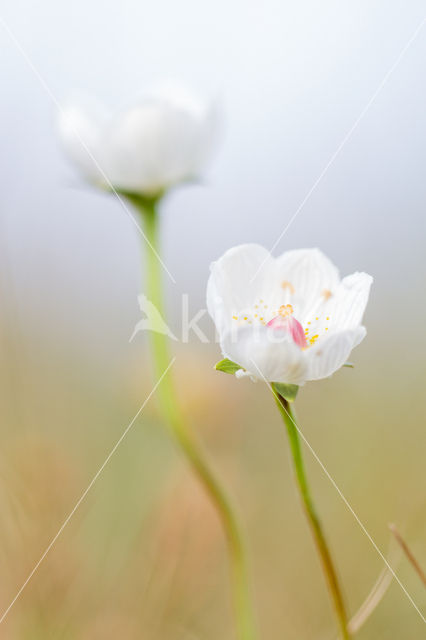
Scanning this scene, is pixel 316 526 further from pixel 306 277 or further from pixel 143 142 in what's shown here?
pixel 143 142

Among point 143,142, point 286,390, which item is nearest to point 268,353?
point 286,390

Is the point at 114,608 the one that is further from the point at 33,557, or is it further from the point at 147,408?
the point at 147,408

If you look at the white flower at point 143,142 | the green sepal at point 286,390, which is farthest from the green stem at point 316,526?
the white flower at point 143,142

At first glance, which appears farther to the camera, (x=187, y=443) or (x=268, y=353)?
(x=187, y=443)

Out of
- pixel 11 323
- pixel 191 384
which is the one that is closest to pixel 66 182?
pixel 11 323

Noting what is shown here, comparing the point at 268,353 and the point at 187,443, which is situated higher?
the point at 268,353

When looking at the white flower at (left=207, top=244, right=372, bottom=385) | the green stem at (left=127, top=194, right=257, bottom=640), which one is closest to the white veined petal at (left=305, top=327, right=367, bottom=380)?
the white flower at (left=207, top=244, right=372, bottom=385)

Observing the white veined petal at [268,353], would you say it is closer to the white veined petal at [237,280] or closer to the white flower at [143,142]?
the white veined petal at [237,280]
